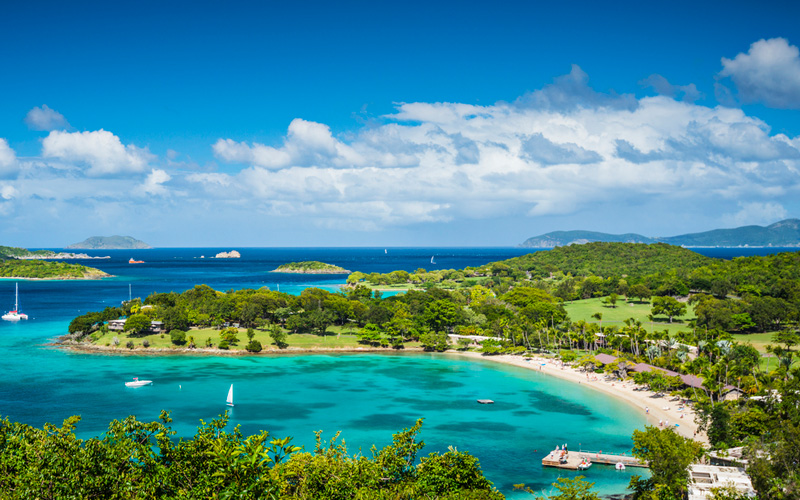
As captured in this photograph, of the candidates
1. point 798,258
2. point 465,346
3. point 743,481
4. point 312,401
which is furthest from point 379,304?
point 798,258

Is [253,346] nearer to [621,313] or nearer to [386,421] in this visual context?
[386,421]

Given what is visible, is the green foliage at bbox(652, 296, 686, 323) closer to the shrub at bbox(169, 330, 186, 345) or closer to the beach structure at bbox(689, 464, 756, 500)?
the beach structure at bbox(689, 464, 756, 500)

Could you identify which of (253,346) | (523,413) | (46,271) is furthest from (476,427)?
(46,271)

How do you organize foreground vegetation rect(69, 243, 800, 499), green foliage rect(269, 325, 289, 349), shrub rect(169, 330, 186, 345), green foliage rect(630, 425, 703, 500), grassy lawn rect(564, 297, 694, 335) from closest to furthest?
green foliage rect(630, 425, 703, 500), foreground vegetation rect(69, 243, 800, 499), shrub rect(169, 330, 186, 345), green foliage rect(269, 325, 289, 349), grassy lawn rect(564, 297, 694, 335)

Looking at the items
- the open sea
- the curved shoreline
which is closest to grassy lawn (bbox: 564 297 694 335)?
the curved shoreline

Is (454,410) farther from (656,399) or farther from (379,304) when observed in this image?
(379,304)

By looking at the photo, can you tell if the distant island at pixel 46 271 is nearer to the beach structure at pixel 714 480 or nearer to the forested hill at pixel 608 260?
the forested hill at pixel 608 260
